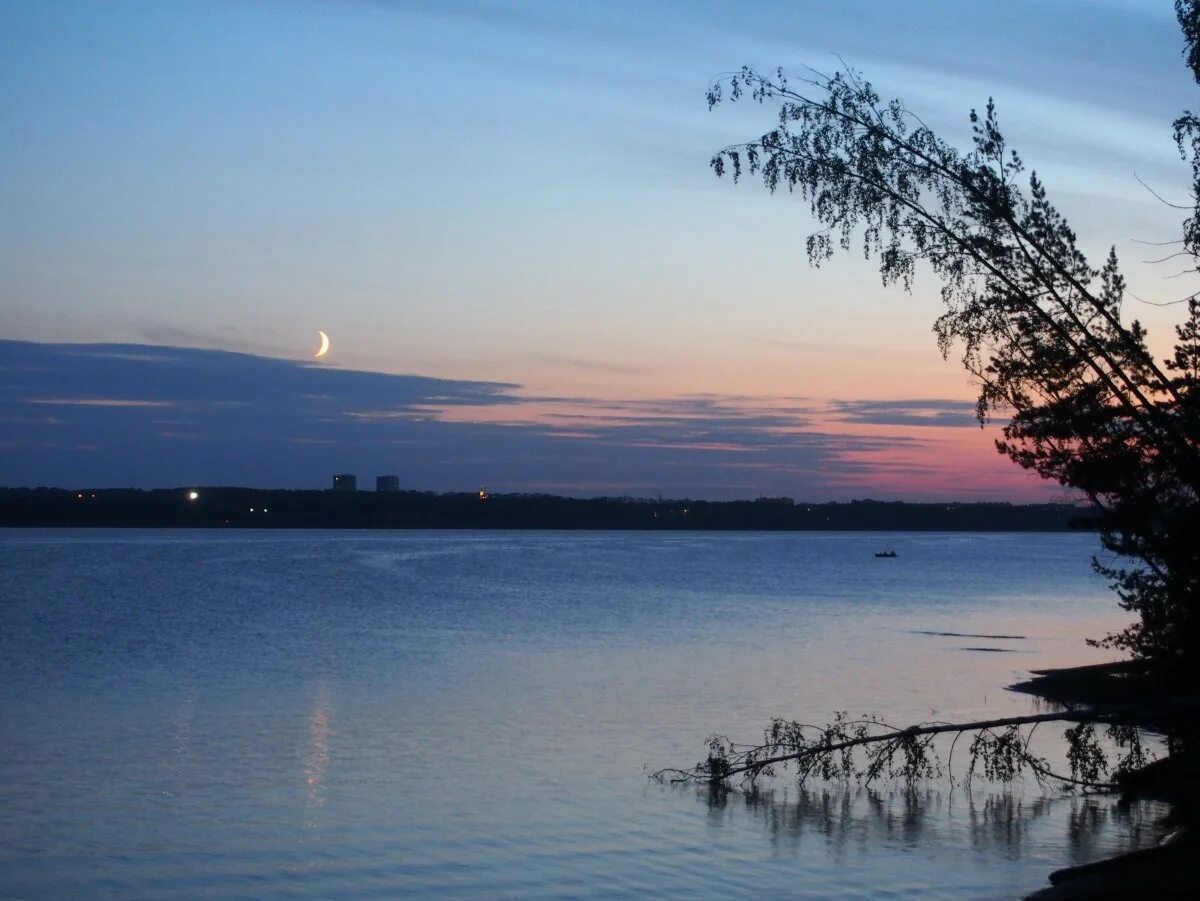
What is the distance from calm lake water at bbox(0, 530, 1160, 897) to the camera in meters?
18.1

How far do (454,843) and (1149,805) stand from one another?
35.2 ft

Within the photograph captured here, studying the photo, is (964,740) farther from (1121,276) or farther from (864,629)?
(864,629)

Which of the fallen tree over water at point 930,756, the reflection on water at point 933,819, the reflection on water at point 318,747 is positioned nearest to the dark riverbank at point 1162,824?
the fallen tree over water at point 930,756

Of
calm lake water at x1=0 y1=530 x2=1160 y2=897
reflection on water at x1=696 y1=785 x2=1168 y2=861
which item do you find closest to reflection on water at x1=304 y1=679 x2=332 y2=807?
calm lake water at x1=0 y1=530 x2=1160 y2=897

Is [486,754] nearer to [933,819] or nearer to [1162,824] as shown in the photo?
[933,819]

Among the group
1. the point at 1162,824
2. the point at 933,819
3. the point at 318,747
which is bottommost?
the point at 318,747

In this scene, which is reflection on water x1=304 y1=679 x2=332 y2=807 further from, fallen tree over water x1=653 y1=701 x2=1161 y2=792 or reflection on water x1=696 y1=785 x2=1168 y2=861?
reflection on water x1=696 y1=785 x2=1168 y2=861

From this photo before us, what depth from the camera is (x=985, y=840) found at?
1970 centimetres

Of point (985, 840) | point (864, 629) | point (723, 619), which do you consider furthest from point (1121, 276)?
point (723, 619)

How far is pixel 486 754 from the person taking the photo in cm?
2688

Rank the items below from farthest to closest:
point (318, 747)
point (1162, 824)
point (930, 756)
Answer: point (318, 747) < point (930, 756) < point (1162, 824)

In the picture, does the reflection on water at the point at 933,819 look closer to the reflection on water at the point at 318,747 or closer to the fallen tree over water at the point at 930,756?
the fallen tree over water at the point at 930,756

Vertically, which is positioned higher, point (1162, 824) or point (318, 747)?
point (1162, 824)

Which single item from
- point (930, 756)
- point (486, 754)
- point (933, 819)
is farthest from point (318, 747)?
point (933, 819)
